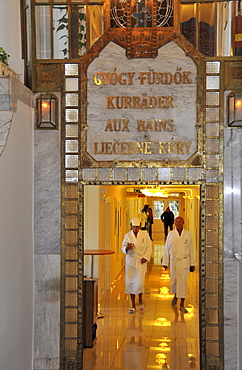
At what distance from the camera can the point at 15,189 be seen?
17.6 feet

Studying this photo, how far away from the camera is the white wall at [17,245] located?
196 inches

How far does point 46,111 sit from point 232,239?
2237mm

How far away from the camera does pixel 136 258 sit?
1014 cm

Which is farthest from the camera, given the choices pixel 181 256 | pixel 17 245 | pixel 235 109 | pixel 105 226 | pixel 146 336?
pixel 105 226

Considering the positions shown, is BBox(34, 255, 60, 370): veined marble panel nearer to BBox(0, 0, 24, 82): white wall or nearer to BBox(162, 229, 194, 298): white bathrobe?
BBox(0, 0, 24, 82): white wall

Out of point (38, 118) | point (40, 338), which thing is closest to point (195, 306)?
point (40, 338)

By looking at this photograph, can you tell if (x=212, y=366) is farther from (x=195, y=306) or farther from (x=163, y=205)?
(x=163, y=205)

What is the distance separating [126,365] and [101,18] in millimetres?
3743

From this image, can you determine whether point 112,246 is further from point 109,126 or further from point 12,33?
point 12,33

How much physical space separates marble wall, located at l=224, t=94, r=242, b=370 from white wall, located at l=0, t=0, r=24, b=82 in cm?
222

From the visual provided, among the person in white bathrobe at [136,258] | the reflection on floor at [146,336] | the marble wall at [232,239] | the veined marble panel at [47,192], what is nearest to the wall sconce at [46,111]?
the veined marble panel at [47,192]

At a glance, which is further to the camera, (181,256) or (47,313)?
(181,256)

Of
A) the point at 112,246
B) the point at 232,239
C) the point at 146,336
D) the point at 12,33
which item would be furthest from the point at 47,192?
the point at 112,246

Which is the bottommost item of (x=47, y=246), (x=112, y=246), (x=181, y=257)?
(x=112, y=246)
